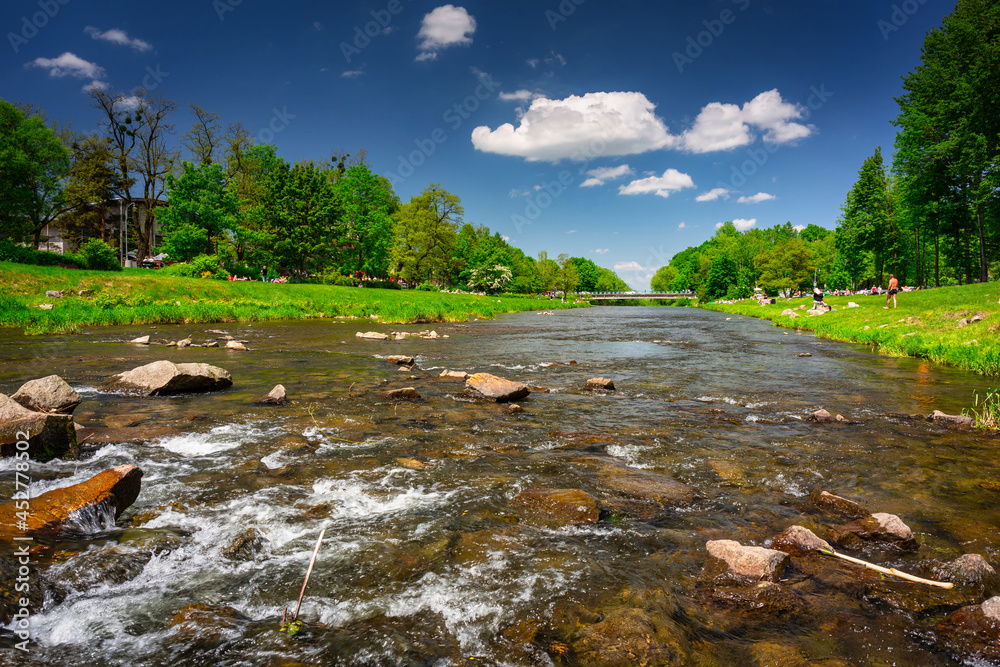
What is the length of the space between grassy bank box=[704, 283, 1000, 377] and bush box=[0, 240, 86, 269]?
59.7 meters

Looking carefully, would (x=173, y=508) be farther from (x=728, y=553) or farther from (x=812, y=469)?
(x=812, y=469)

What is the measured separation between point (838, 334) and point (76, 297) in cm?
4908

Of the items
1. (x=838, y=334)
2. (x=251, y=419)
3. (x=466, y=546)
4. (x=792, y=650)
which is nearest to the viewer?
(x=792, y=650)

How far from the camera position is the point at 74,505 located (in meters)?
4.62

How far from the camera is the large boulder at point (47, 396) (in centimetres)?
754

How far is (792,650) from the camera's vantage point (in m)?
3.17

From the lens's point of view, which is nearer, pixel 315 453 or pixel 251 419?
pixel 315 453

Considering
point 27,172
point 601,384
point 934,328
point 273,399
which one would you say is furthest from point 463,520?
point 27,172

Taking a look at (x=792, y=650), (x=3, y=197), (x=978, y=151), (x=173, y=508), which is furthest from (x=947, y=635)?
(x=3, y=197)

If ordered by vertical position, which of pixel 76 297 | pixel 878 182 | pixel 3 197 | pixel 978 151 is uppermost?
pixel 878 182

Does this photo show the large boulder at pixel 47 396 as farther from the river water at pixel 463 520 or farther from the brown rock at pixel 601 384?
the brown rock at pixel 601 384

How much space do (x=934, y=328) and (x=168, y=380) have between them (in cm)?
2927

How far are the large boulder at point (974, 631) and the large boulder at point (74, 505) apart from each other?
7564 millimetres

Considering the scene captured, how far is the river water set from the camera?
10.8 feet
